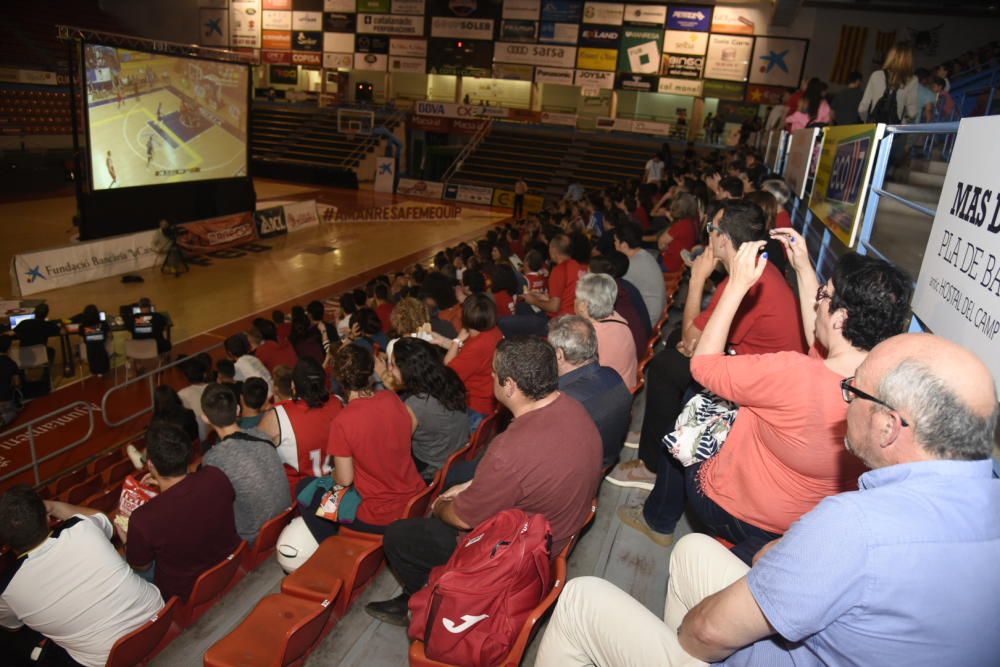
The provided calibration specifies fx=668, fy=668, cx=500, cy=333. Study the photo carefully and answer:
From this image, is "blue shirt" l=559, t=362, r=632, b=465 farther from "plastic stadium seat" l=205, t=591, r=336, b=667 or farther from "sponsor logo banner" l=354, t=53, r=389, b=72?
"sponsor logo banner" l=354, t=53, r=389, b=72

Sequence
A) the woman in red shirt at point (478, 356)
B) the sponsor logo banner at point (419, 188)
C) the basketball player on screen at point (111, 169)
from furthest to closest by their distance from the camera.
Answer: the sponsor logo banner at point (419, 188)
the basketball player on screen at point (111, 169)
the woman in red shirt at point (478, 356)

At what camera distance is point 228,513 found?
3.21 m

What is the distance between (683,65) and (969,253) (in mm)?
22482

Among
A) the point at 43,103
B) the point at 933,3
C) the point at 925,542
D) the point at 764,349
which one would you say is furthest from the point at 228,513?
the point at 43,103

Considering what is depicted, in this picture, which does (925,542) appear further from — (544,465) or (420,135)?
(420,135)

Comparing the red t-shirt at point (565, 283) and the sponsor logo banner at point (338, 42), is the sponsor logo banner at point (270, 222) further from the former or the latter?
the sponsor logo banner at point (338, 42)

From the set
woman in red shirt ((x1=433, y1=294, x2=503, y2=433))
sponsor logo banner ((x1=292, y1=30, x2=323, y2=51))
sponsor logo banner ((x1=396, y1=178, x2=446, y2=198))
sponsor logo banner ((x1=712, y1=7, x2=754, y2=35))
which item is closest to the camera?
woman in red shirt ((x1=433, y1=294, x2=503, y2=433))

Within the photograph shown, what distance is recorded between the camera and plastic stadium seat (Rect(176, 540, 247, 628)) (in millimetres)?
3049

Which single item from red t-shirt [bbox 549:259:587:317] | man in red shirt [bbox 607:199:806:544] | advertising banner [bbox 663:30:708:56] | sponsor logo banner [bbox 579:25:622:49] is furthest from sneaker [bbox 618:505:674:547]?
sponsor logo banner [bbox 579:25:622:49]

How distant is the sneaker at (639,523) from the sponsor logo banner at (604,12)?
22.6 meters

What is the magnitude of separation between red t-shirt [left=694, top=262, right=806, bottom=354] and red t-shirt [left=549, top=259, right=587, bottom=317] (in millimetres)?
2815

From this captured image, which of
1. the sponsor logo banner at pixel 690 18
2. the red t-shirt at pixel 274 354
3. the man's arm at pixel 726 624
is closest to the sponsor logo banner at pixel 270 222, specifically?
the red t-shirt at pixel 274 354

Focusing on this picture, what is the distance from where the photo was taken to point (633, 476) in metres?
3.78

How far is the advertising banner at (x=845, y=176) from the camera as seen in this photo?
3684mm
